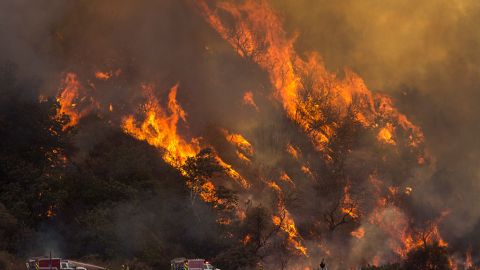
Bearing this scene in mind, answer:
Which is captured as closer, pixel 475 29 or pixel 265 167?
pixel 265 167

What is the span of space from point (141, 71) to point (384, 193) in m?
24.2

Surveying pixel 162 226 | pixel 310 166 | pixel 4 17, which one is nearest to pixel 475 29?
pixel 310 166

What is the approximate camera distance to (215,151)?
204 feet

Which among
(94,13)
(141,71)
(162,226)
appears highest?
(94,13)

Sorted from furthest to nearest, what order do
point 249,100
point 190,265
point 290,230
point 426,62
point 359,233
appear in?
point 426,62 < point 249,100 < point 359,233 < point 290,230 < point 190,265

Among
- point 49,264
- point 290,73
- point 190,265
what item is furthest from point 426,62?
point 49,264

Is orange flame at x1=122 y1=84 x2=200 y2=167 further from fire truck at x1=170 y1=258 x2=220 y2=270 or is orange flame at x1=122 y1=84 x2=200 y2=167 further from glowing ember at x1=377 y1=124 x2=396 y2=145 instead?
glowing ember at x1=377 y1=124 x2=396 y2=145

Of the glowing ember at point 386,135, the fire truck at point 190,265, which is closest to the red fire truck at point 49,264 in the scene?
the fire truck at point 190,265

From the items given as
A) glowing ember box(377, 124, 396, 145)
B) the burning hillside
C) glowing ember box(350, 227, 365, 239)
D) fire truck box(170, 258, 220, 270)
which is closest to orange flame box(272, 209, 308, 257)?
the burning hillside

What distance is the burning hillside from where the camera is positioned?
53188 millimetres

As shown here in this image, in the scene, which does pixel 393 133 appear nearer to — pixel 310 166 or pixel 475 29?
pixel 310 166

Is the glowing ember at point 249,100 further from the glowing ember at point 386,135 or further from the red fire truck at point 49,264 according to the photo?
the red fire truck at point 49,264

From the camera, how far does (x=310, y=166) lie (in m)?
66.2

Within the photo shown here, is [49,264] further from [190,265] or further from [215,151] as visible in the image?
[215,151]
